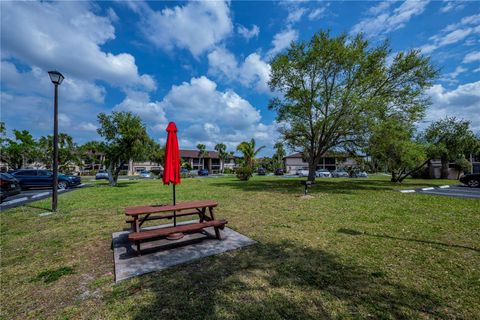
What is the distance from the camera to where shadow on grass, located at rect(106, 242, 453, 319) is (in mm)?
2488

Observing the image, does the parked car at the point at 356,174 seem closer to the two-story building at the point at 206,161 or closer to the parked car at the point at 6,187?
the parked car at the point at 6,187

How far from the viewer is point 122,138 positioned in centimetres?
2003

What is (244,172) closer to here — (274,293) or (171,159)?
(171,159)

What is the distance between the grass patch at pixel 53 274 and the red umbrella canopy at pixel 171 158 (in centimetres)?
229

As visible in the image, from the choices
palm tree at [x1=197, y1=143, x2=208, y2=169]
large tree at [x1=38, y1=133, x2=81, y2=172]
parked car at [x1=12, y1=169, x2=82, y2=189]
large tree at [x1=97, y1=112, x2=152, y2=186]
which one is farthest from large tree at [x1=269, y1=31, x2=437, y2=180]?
palm tree at [x1=197, y1=143, x2=208, y2=169]

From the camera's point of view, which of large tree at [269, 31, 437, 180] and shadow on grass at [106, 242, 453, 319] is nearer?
shadow on grass at [106, 242, 453, 319]

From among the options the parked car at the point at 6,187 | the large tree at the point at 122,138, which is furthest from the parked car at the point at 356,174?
the parked car at the point at 6,187

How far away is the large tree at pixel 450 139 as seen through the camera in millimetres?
21672

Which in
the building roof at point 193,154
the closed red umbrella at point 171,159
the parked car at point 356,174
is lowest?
the parked car at point 356,174

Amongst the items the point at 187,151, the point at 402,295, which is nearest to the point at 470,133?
the point at 402,295

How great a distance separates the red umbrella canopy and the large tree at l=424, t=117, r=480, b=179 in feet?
90.3

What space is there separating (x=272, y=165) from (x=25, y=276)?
2753 inches

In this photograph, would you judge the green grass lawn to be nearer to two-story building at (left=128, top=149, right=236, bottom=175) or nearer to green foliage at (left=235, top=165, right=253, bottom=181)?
green foliage at (left=235, top=165, right=253, bottom=181)

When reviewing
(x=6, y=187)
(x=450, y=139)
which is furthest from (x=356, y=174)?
(x=6, y=187)
